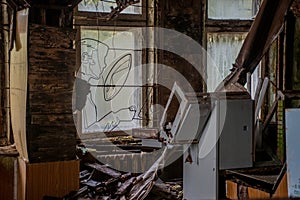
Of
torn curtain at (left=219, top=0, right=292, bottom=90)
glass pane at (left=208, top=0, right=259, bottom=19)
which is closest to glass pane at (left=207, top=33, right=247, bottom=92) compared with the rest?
glass pane at (left=208, top=0, right=259, bottom=19)

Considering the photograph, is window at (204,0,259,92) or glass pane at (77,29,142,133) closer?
glass pane at (77,29,142,133)

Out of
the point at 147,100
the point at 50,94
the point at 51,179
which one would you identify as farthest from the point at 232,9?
the point at 51,179

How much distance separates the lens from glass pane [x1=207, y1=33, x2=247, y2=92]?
6547 millimetres

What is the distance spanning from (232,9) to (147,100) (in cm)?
181

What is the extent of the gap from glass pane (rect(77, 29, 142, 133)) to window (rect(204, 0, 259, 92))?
1.09m

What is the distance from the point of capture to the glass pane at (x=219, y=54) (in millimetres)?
6547

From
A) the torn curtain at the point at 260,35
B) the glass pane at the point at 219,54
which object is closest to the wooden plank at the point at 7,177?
the torn curtain at the point at 260,35

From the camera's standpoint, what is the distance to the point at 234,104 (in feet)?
10.6

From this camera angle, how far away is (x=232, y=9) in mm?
6652

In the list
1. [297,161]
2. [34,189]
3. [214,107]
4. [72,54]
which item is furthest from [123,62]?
[297,161]

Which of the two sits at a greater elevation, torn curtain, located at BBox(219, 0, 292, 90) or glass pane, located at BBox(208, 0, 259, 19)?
glass pane, located at BBox(208, 0, 259, 19)

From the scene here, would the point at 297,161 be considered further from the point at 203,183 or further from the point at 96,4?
the point at 96,4

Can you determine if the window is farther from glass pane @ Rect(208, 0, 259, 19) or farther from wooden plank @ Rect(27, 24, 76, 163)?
wooden plank @ Rect(27, 24, 76, 163)

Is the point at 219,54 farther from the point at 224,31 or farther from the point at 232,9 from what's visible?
the point at 232,9
